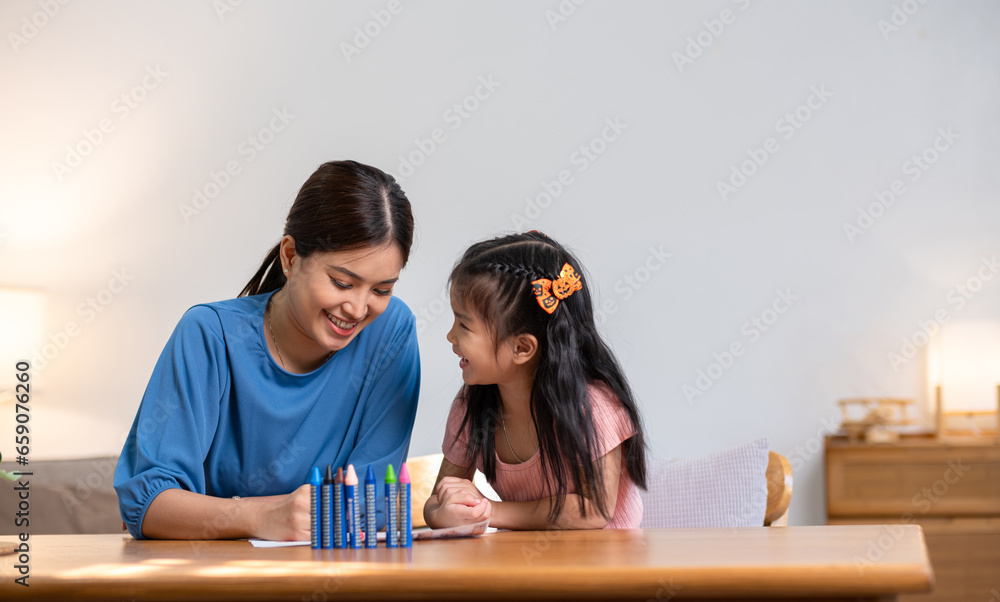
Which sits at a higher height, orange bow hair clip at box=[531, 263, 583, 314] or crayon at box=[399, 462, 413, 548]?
orange bow hair clip at box=[531, 263, 583, 314]

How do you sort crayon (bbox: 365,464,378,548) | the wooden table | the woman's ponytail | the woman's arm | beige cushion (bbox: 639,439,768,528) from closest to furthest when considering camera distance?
1. the wooden table
2. crayon (bbox: 365,464,378,548)
3. the woman's arm
4. the woman's ponytail
5. beige cushion (bbox: 639,439,768,528)

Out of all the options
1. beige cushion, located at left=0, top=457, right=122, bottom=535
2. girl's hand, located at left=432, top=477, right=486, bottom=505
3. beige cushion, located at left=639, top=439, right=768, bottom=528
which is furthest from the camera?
beige cushion, located at left=0, top=457, right=122, bottom=535

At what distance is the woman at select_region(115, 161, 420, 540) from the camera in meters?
1.37

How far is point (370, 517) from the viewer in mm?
1151

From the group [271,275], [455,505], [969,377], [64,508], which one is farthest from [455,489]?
[969,377]

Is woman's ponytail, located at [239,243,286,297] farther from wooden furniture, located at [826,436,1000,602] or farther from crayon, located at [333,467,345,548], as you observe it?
wooden furniture, located at [826,436,1000,602]

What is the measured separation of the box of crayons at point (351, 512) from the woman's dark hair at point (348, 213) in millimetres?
466

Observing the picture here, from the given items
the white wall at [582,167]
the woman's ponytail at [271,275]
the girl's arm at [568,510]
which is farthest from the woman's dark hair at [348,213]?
the white wall at [582,167]

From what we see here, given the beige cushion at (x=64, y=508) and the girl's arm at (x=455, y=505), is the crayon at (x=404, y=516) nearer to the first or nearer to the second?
the girl's arm at (x=455, y=505)

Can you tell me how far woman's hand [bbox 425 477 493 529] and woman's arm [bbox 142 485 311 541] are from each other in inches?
9.6

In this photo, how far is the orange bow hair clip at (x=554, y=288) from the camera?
1.53 metres

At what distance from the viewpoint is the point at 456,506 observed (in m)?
1.35

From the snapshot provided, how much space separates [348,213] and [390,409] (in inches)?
15.4

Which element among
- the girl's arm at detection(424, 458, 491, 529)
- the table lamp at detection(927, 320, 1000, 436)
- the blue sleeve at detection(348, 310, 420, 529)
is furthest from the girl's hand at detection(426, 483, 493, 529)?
the table lamp at detection(927, 320, 1000, 436)
